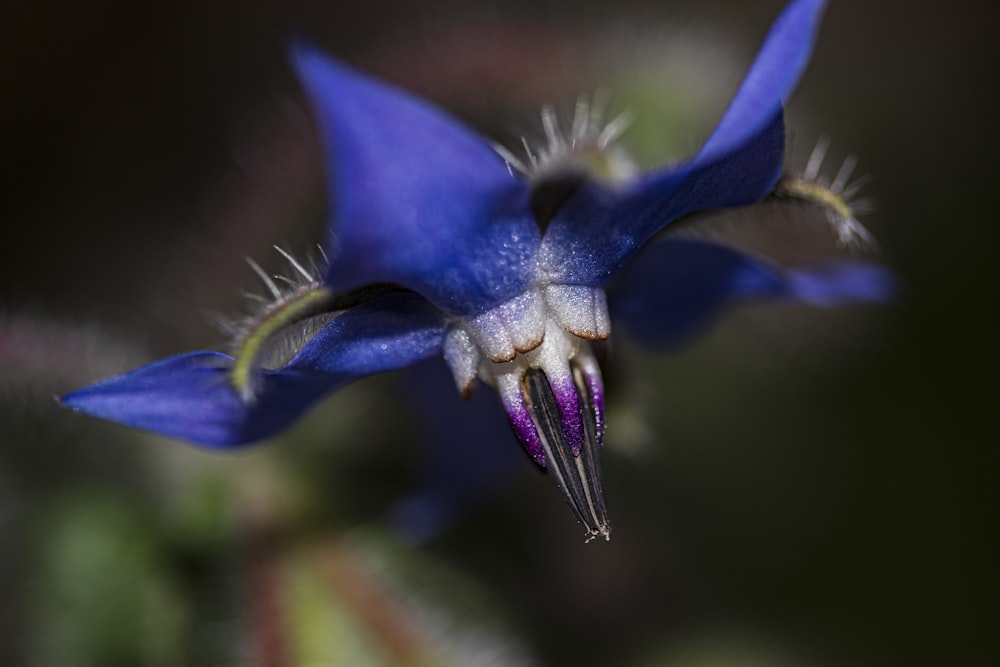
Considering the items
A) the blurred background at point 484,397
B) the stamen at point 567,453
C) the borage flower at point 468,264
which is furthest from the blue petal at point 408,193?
the blurred background at point 484,397

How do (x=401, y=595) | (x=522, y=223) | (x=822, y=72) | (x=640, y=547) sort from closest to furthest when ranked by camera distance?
(x=522, y=223)
(x=401, y=595)
(x=640, y=547)
(x=822, y=72)

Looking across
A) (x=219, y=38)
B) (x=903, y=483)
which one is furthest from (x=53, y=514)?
(x=903, y=483)

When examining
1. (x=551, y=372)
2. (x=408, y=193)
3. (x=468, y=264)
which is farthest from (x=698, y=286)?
(x=408, y=193)

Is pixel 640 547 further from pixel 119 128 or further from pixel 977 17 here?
pixel 977 17

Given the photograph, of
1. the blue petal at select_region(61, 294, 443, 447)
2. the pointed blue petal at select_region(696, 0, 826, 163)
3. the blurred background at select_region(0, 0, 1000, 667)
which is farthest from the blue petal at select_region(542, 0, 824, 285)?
the blurred background at select_region(0, 0, 1000, 667)

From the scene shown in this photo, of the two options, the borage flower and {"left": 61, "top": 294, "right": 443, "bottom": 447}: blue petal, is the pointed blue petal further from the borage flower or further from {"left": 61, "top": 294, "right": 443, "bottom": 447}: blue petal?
{"left": 61, "top": 294, "right": 443, "bottom": 447}: blue petal

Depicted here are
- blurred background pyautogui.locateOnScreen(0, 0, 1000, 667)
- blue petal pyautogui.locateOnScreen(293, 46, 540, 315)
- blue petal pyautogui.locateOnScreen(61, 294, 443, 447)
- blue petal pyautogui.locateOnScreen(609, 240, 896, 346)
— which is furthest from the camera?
blurred background pyautogui.locateOnScreen(0, 0, 1000, 667)

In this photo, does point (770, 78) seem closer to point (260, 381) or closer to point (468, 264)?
point (468, 264)
